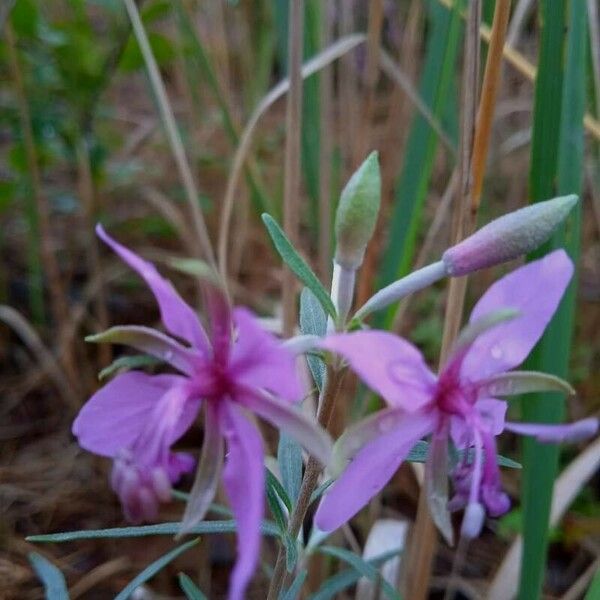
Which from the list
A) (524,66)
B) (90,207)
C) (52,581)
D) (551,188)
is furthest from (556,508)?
(90,207)

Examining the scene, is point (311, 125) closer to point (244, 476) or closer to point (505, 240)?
point (505, 240)

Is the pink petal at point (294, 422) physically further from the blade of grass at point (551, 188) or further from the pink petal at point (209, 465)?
the blade of grass at point (551, 188)

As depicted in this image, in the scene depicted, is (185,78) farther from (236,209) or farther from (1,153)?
(1,153)

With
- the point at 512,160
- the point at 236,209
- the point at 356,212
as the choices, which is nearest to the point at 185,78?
the point at 236,209

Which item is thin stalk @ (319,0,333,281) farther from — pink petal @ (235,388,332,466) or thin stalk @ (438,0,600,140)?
pink petal @ (235,388,332,466)

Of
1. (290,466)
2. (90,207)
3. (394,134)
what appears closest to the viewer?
(290,466)

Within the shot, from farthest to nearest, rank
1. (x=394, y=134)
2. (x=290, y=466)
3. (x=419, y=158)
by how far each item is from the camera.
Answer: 1. (x=394, y=134)
2. (x=419, y=158)
3. (x=290, y=466)

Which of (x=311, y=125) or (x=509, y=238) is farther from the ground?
(x=509, y=238)

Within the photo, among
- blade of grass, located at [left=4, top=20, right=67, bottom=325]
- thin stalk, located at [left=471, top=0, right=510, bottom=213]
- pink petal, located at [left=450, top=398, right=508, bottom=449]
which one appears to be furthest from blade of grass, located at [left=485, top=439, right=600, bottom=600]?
blade of grass, located at [left=4, top=20, right=67, bottom=325]
